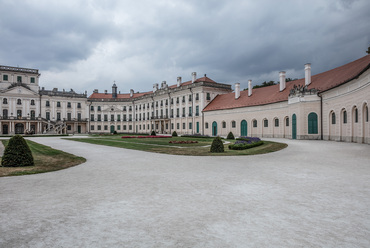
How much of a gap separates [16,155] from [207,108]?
44.1m

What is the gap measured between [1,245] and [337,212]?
5.92 metres

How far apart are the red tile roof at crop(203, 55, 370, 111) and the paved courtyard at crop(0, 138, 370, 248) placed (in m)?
21.3

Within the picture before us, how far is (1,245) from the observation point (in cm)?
364

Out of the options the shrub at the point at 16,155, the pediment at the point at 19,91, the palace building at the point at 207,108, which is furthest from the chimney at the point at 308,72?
the pediment at the point at 19,91

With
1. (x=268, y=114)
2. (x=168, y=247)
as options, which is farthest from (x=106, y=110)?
(x=168, y=247)

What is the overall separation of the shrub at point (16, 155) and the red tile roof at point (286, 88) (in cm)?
2610

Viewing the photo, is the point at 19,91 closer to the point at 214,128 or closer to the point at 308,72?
the point at 214,128

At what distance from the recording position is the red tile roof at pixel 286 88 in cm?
2706

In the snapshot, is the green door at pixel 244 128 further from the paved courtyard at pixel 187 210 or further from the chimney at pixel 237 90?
the paved courtyard at pixel 187 210

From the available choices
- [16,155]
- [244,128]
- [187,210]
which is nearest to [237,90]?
[244,128]

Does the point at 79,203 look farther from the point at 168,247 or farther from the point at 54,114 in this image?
the point at 54,114

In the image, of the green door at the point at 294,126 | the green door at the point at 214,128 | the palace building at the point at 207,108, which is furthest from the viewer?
the green door at the point at 214,128

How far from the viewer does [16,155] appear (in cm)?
1105

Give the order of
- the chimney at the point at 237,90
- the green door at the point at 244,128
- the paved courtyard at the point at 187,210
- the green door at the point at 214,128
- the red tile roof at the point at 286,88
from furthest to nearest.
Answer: the green door at the point at 214,128 < the chimney at the point at 237,90 < the green door at the point at 244,128 < the red tile roof at the point at 286,88 < the paved courtyard at the point at 187,210
